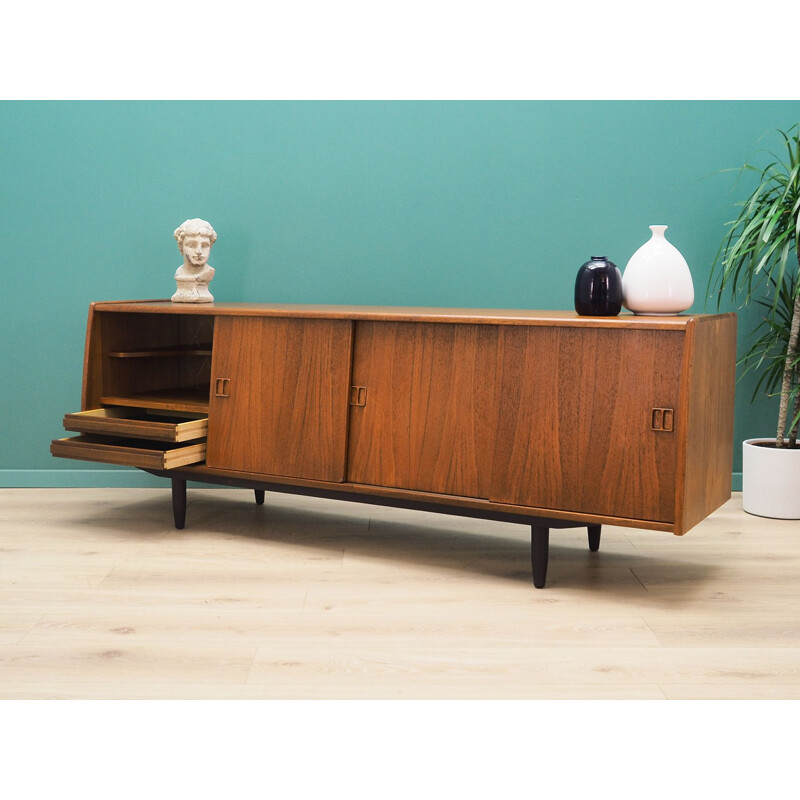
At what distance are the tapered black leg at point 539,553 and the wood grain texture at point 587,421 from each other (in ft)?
0.32

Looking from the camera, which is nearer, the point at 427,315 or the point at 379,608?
the point at 379,608

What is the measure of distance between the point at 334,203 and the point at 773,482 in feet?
6.51

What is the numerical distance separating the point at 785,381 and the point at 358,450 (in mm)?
1648

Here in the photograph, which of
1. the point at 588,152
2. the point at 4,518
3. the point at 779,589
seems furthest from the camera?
the point at 588,152

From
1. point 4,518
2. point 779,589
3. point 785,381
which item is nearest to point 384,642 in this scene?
point 779,589

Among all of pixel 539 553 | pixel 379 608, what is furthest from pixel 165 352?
pixel 539 553

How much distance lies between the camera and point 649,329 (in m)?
2.30

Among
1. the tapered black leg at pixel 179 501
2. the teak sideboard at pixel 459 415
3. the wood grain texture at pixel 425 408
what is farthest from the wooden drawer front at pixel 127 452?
the wood grain texture at pixel 425 408

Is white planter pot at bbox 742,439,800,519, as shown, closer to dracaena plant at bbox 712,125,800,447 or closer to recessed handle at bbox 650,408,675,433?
dracaena plant at bbox 712,125,800,447

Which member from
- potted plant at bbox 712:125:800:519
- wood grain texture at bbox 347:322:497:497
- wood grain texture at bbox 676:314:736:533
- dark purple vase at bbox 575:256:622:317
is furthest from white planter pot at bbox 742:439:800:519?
wood grain texture at bbox 347:322:497:497

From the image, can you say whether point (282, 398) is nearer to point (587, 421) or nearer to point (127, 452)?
point (127, 452)

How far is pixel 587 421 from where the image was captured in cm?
240

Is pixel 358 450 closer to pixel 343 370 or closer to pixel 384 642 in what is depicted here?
pixel 343 370

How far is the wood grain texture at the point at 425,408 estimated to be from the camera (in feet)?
8.36
